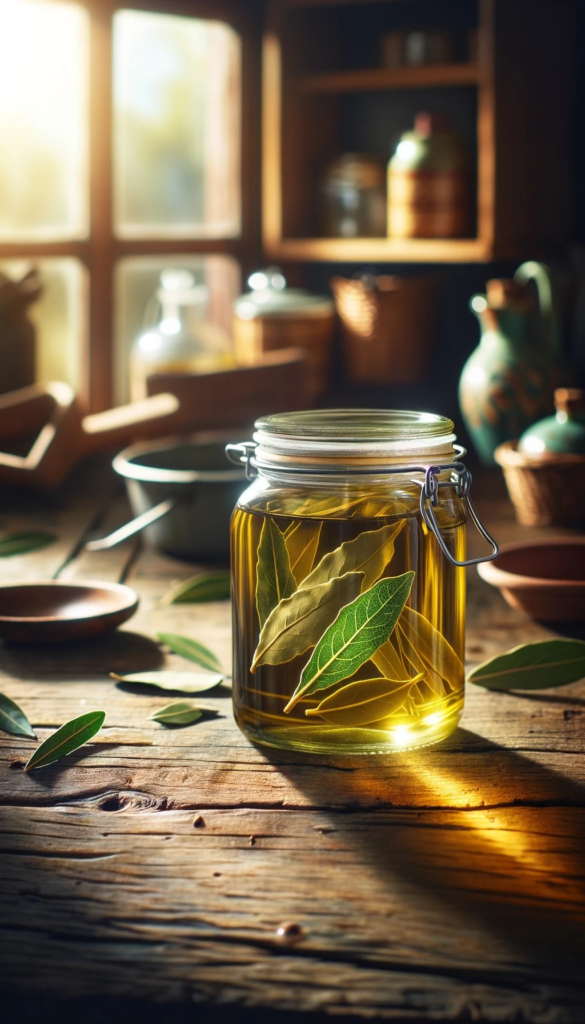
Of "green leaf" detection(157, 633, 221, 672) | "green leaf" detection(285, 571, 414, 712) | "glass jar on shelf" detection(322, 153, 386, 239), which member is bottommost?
"green leaf" detection(157, 633, 221, 672)

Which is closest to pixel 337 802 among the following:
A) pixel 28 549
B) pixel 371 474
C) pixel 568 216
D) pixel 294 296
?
pixel 371 474

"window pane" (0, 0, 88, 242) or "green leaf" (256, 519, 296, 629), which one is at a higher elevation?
"window pane" (0, 0, 88, 242)

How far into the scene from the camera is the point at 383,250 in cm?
213

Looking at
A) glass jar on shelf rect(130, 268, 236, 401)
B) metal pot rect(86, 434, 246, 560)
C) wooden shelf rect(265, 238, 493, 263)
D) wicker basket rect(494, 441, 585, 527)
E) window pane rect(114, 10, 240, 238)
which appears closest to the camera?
metal pot rect(86, 434, 246, 560)

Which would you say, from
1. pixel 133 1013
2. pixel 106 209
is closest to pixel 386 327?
pixel 106 209

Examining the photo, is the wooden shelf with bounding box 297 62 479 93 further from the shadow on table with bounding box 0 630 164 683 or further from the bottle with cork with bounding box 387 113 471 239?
the shadow on table with bounding box 0 630 164 683

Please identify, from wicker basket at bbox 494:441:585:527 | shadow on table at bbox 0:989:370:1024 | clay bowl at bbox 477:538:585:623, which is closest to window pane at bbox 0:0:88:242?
wicker basket at bbox 494:441:585:527

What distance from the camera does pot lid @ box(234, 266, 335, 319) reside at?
2.05 metres

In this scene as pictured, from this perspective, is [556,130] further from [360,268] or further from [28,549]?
[28,549]

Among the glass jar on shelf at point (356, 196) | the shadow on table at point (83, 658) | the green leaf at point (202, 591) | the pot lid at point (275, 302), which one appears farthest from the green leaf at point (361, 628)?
the glass jar on shelf at point (356, 196)

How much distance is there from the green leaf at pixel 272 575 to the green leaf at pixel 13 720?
19cm

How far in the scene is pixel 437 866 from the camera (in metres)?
0.58

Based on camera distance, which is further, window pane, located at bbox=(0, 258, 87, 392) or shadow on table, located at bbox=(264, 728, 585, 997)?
window pane, located at bbox=(0, 258, 87, 392)

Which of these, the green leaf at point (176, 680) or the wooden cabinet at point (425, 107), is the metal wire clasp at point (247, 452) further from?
the wooden cabinet at point (425, 107)
